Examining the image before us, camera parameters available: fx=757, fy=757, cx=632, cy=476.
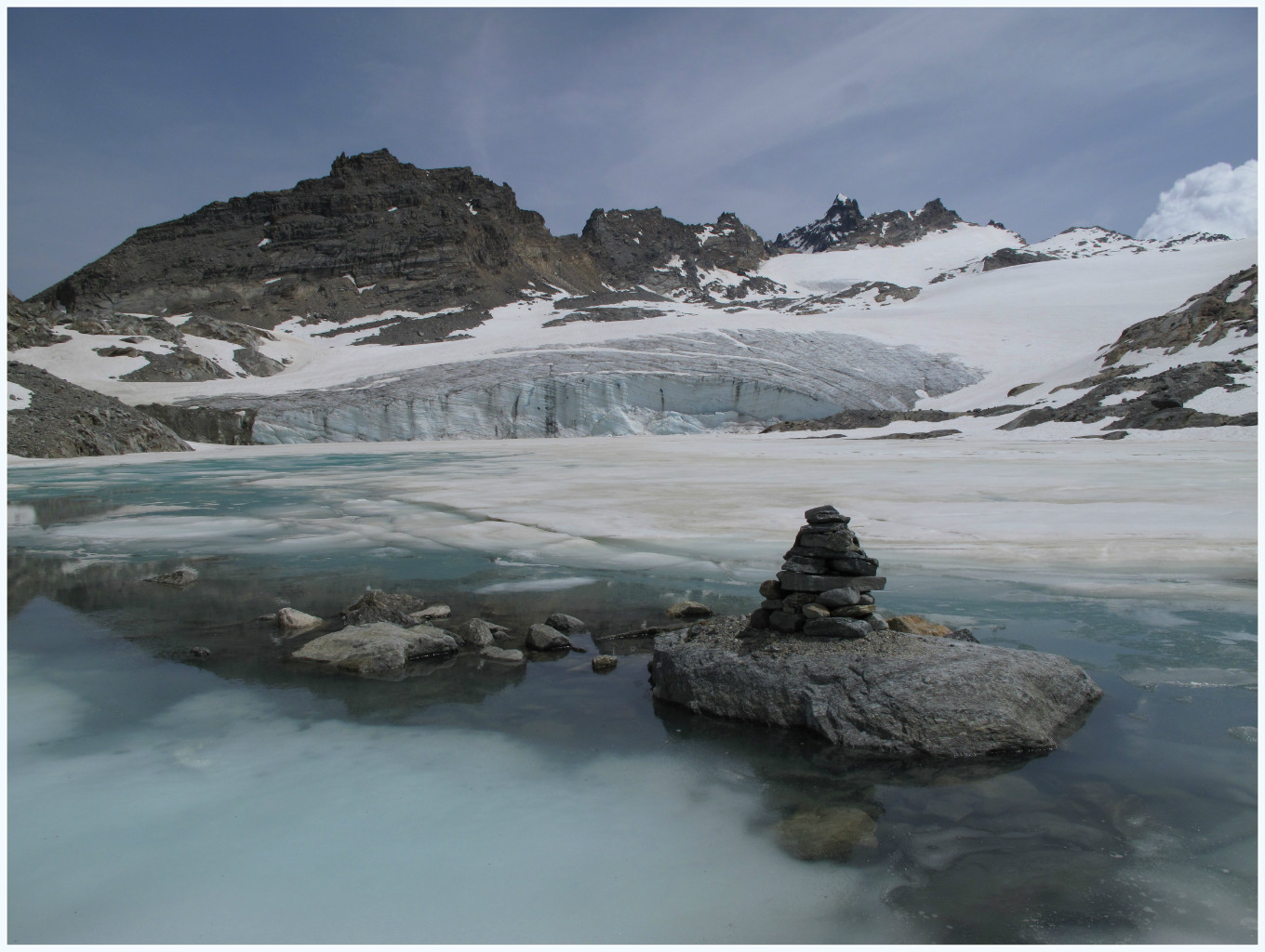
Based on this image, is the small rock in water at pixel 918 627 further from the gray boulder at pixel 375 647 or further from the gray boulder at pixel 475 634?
the gray boulder at pixel 375 647

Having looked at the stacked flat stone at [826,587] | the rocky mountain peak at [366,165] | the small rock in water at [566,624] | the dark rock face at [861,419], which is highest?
the rocky mountain peak at [366,165]

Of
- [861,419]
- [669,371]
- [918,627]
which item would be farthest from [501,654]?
[669,371]

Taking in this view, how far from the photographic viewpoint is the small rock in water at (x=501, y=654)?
4.05m

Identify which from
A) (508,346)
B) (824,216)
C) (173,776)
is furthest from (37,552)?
(824,216)

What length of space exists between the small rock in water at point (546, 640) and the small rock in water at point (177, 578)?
311 cm

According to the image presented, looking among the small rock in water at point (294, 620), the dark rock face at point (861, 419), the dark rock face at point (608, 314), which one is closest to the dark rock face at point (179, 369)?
the dark rock face at point (608, 314)

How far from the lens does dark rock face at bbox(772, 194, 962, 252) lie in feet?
394

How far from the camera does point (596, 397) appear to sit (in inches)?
1182

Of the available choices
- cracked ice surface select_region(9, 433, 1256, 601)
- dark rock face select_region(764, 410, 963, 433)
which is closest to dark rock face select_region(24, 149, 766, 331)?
dark rock face select_region(764, 410, 963, 433)

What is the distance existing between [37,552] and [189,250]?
79459 mm

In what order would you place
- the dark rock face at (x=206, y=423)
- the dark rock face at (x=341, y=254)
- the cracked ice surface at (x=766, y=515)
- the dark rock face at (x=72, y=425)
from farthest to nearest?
1. the dark rock face at (x=341, y=254)
2. the dark rock face at (x=206, y=423)
3. the dark rock face at (x=72, y=425)
4. the cracked ice surface at (x=766, y=515)

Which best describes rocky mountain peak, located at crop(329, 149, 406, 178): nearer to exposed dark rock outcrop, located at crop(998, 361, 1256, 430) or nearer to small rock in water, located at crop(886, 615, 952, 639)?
exposed dark rock outcrop, located at crop(998, 361, 1256, 430)

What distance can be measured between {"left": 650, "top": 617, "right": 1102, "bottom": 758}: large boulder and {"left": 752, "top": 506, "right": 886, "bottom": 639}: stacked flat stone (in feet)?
0.23

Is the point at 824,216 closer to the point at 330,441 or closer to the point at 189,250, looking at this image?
the point at 189,250
